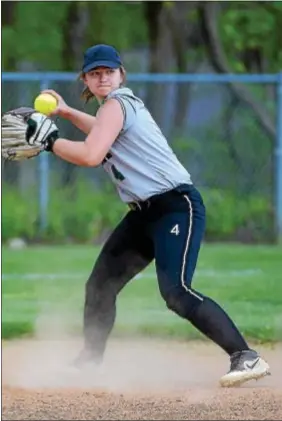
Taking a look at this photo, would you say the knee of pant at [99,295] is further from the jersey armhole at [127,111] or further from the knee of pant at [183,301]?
the jersey armhole at [127,111]

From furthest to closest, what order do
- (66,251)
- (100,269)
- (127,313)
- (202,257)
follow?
(66,251), (202,257), (127,313), (100,269)

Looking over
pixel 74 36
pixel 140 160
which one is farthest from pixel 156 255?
pixel 74 36

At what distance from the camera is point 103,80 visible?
589 centimetres

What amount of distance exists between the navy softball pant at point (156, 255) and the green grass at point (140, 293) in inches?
59.3

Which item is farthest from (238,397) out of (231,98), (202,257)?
(231,98)

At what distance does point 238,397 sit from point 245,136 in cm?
922

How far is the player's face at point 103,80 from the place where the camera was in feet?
19.3

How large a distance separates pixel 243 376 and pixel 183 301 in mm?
433

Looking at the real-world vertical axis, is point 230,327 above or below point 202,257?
above

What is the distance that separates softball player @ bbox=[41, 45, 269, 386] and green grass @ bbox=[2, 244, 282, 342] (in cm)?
168

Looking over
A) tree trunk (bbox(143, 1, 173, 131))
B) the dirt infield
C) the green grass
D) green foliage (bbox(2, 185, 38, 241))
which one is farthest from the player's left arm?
tree trunk (bbox(143, 1, 173, 131))

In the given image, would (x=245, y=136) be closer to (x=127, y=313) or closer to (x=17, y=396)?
(x=127, y=313)

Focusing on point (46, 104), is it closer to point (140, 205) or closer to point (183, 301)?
point (140, 205)

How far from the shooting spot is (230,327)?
579 centimetres
